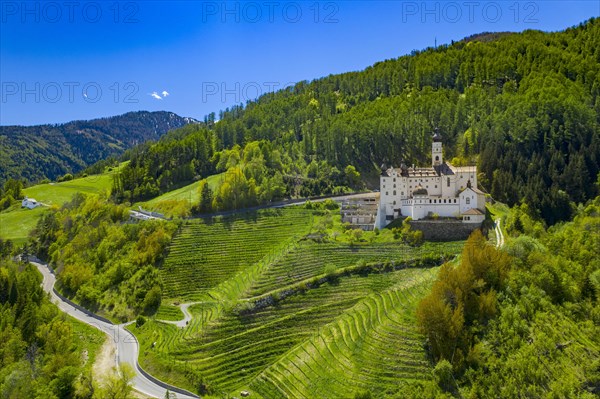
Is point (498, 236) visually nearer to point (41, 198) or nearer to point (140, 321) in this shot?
point (140, 321)

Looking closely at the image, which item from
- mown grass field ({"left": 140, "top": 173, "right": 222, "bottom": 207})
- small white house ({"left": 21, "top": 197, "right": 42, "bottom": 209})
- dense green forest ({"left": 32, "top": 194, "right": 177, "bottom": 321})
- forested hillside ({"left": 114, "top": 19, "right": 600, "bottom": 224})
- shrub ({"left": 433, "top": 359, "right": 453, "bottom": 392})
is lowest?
shrub ({"left": 433, "top": 359, "right": 453, "bottom": 392})

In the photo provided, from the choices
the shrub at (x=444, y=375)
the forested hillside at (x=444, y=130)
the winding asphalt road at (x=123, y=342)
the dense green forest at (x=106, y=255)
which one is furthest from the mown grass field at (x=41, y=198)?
the shrub at (x=444, y=375)

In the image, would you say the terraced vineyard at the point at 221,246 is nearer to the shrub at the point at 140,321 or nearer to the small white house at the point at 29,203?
the shrub at the point at 140,321

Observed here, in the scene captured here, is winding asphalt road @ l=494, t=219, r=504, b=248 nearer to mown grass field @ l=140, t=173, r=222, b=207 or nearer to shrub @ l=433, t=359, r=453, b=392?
shrub @ l=433, t=359, r=453, b=392

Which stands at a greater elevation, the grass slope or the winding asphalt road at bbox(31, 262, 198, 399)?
the grass slope

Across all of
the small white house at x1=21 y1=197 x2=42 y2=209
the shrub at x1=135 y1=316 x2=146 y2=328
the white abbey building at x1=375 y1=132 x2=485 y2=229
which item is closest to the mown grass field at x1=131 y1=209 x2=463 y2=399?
the shrub at x1=135 y1=316 x2=146 y2=328

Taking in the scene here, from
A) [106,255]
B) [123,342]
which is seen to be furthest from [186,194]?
[123,342]

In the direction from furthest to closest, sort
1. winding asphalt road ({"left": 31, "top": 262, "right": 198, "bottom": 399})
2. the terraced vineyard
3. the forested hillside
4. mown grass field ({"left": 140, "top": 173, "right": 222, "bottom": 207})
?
mown grass field ({"left": 140, "top": 173, "right": 222, "bottom": 207}), the forested hillside, the terraced vineyard, winding asphalt road ({"left": 31, "top": 262, "right": 198, "bottom": 399})
